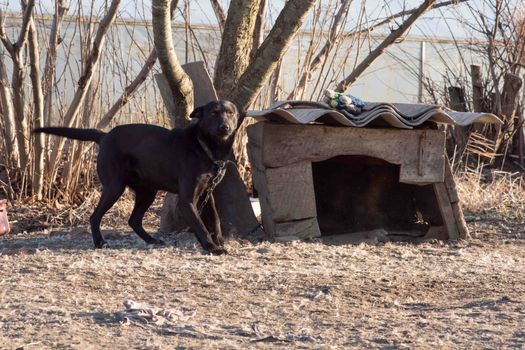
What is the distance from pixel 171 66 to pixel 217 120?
0.61 m

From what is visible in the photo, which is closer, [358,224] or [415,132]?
[415,132]

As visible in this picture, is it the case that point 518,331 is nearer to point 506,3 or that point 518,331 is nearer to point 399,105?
point 399,105

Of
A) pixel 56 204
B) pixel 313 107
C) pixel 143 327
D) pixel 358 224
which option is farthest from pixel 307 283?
pixel 56 204

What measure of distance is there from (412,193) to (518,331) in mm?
3939

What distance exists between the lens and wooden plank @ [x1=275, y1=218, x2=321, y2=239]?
7.07 metres

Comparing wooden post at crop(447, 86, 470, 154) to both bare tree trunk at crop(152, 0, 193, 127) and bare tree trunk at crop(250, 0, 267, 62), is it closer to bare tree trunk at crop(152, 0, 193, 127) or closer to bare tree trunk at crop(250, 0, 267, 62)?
bare tree trunk at crop(250, 0, 267, 62)

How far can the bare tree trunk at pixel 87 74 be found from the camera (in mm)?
8258

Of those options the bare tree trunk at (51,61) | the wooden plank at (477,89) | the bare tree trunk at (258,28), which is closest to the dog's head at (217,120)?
the bare tree trunk at (258,28)

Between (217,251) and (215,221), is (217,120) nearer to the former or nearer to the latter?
(215,221)

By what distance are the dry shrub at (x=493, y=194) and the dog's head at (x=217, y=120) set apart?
118 inches

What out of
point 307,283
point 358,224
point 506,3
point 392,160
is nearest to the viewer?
point 307,283

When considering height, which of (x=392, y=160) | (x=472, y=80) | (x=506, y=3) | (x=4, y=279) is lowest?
(x=4, y=279)

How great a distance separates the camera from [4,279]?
18.5 ft

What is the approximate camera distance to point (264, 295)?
5.21 m
